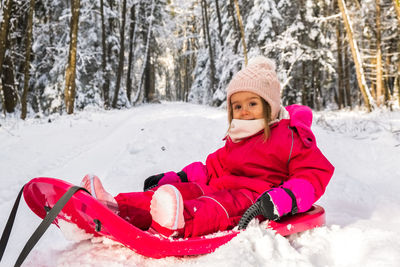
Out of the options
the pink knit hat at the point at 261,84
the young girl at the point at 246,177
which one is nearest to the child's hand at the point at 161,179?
the young girl at the point at 246,177

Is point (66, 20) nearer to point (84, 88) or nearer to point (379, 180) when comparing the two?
point (84, 88)

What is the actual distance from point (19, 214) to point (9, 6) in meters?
8.21

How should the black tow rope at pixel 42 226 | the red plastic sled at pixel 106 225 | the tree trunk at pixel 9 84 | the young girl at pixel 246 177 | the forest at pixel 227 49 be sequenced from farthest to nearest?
the tree trunk at pixel 9 84 → the forest at pixel 227 49 → the young girl at pixel 246 177 → the red plastic sled at pixel 106 225 → the black tow rope at pixel 42 226

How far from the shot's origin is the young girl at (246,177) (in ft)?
5.73

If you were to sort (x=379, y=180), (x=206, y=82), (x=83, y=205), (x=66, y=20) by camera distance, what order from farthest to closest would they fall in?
(x=206, y=82) → (x=66, y=20) → (x=379, y=180) → (x=83, y=205)

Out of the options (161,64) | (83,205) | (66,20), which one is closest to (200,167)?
(83,205)

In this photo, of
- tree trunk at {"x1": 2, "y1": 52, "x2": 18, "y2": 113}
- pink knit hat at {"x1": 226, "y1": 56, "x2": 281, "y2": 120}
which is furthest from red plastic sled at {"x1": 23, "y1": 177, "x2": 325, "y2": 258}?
tree trunk at {"x1": 2, "y1": 52, "x2": 18, "y2": 113}

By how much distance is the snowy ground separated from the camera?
1622 mm

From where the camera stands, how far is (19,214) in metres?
2.54

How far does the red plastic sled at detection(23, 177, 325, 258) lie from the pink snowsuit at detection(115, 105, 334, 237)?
0.35ft

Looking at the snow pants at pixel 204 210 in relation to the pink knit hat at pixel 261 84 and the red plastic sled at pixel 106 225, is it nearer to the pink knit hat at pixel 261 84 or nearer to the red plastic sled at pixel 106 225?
the red plastic sled at pixel 106 225

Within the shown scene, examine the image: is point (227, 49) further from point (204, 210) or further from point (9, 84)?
point (204, 210)

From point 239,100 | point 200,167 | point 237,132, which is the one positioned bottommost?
point 200,167

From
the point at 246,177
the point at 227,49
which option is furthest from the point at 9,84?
the point at 246,177
